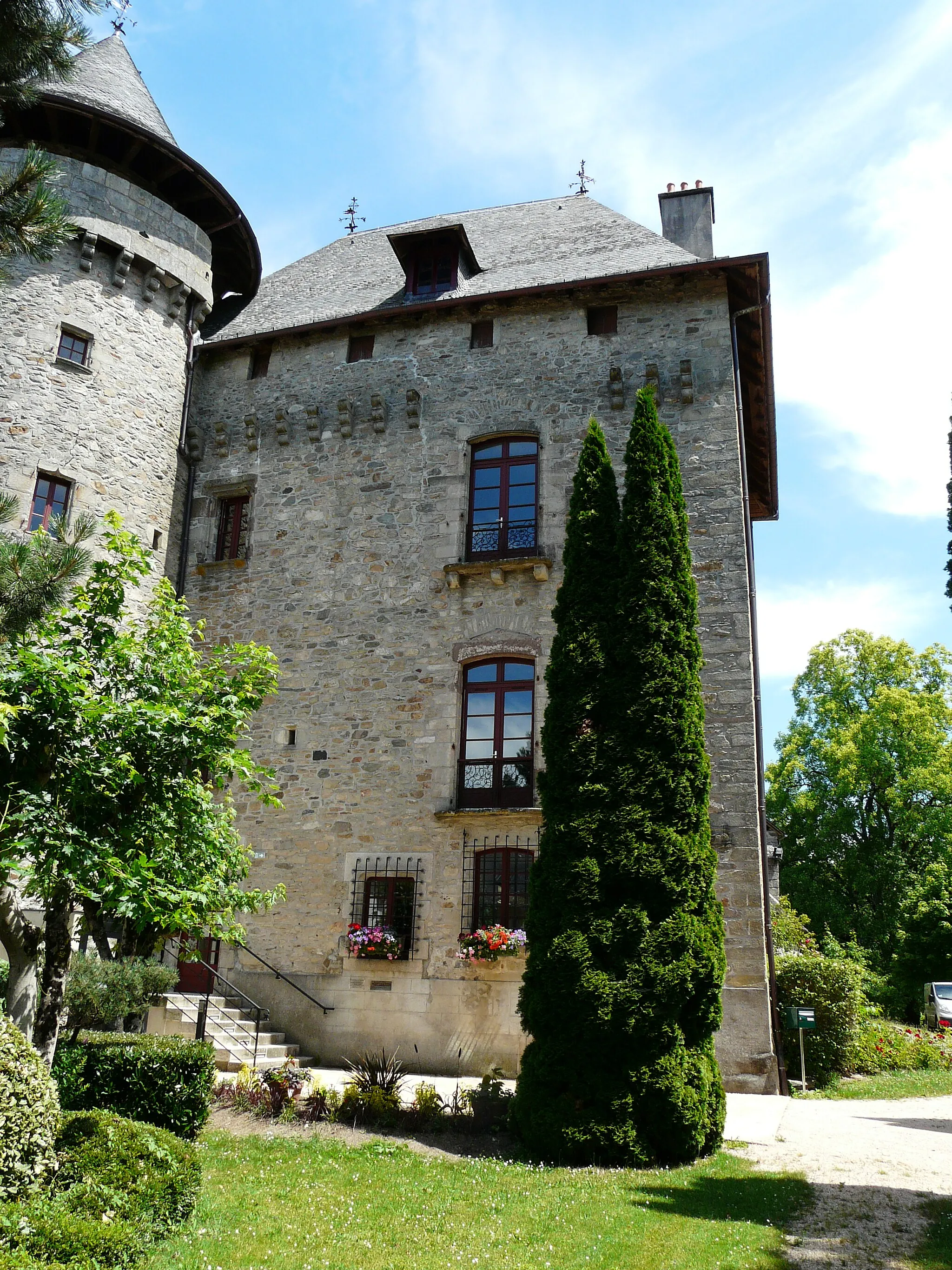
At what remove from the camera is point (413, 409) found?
14828mm

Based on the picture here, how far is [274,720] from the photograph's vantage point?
1412 cm

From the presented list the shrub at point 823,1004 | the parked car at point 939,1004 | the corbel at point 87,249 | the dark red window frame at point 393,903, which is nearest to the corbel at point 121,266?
the corbel at point 87,249

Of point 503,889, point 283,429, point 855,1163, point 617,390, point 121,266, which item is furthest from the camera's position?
point 283,429

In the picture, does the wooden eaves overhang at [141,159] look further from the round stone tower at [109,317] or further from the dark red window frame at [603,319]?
the dark red window frame at [603,319]

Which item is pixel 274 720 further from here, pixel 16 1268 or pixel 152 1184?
pixel 16 1268

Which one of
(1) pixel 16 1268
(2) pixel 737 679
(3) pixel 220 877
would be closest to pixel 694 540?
(2) pixel 737 679

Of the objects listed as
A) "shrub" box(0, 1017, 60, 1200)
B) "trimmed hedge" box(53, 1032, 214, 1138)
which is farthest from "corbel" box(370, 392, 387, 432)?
"shrub" box(0, 1017, 60, 1200)

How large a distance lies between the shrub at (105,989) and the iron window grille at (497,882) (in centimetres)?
376

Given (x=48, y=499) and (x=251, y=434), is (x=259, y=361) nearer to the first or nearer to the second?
(x=251, y=434)

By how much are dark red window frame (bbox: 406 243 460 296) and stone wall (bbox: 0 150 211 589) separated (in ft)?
11.4

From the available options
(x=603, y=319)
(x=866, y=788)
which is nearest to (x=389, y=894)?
(x=603, y=319)

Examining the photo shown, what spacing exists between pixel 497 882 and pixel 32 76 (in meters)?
9.57

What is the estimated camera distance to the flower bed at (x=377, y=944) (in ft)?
40.7

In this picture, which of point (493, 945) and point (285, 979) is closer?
point (493, 945)
